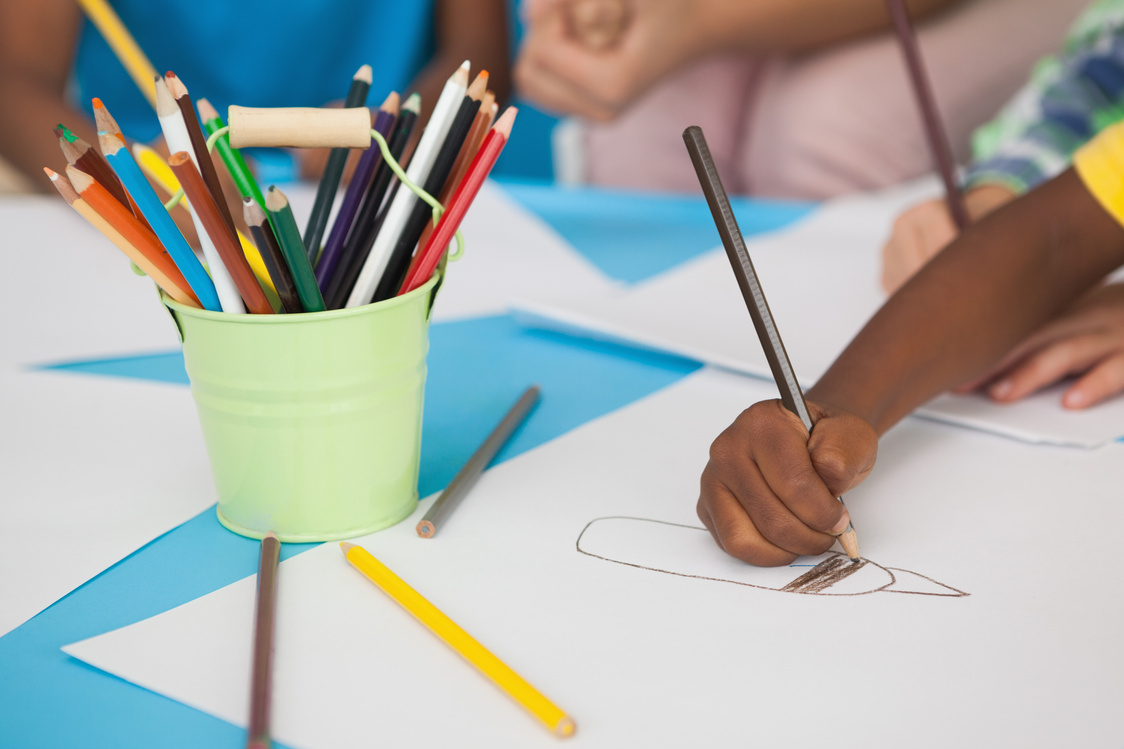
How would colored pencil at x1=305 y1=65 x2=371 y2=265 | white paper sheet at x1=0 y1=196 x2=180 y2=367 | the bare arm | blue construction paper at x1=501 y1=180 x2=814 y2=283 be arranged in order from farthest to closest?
the bare arm, blue construction paper at x1=501 y1=180 x2=814 y2=283, white paper sheet at x1=0 y1=196 x2=180 y2=367, colored pencil at x1=305 y1=65 x2=371 y2=265

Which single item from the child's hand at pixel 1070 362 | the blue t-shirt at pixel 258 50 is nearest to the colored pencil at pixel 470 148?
the child's hand at pixel 1070 362

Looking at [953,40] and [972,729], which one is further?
[953,40]

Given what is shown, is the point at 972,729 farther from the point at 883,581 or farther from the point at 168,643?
the point at 168,643

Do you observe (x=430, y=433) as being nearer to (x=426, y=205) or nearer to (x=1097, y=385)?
(x=426, y=205)

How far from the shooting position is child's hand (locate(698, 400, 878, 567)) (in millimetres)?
291

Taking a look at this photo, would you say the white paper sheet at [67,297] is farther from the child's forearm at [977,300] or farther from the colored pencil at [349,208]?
the child's forearm at [977,300]

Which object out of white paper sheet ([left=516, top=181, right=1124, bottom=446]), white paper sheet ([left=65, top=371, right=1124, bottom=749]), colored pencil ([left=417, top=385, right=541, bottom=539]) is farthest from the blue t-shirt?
white paper sheet ([left=65, top=371, right=1124, bottom=749])

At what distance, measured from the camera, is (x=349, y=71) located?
125 cm

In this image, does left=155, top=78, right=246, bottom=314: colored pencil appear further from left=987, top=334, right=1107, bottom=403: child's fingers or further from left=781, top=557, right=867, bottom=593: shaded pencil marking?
left=987, top=334, right=1107, bottom=403: child's fingers

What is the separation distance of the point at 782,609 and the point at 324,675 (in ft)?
0.45

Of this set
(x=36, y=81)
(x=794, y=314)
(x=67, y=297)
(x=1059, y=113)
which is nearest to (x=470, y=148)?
(x=794, y=314)

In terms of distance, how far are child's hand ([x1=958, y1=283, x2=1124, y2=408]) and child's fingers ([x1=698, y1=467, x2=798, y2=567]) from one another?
192 mm

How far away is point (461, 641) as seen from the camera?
0.27 m

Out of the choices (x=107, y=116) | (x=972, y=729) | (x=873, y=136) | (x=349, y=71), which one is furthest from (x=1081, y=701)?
(x=349, y=71)
